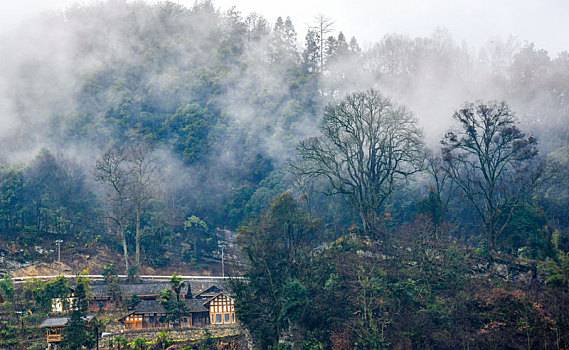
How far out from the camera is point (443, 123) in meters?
61.9

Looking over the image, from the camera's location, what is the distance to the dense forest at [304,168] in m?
30.4

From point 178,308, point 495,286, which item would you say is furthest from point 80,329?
point 495,286

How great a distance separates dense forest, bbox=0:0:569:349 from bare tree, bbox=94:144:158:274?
0.36 metres

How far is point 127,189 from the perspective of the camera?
Answer: 178ft

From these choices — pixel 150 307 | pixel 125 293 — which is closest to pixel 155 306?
pixel 150 307

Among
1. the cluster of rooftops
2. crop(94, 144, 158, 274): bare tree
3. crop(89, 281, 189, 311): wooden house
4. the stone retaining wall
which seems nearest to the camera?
the stone retaining wall

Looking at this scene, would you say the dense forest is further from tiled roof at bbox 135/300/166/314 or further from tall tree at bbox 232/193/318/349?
tiled roof at bbox 135/300/166/314

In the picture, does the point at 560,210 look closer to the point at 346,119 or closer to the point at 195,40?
the point at 346,119

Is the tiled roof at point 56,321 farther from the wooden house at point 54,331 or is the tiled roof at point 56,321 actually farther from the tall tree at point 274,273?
the tall tree at point 274,273

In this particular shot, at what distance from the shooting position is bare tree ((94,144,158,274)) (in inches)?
1919

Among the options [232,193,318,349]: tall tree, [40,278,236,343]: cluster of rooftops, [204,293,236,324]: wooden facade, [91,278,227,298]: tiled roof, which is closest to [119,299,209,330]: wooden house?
[40,278,236,343]: cluster of rooftops

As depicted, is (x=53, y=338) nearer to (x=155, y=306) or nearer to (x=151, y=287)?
(x=155, y=306)

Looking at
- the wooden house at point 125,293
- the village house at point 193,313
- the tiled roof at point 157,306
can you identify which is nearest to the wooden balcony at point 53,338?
the wooden house at point 125,293

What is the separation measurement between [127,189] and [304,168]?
1816 cm
